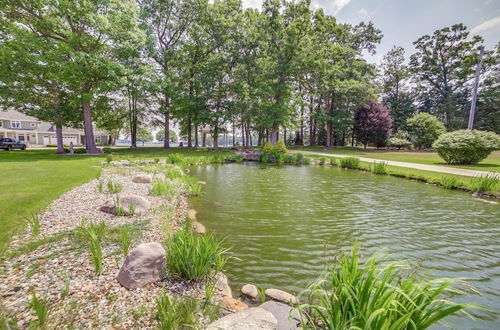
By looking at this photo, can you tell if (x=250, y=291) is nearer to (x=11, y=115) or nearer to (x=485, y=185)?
(x=485, y=185)

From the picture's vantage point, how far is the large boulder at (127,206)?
515 centimetres

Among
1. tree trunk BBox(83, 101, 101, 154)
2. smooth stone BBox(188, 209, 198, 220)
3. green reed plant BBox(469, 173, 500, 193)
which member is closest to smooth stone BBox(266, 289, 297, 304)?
smooth stone BBox(188, 209, 198, 220)

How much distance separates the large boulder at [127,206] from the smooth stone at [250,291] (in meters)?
3.50

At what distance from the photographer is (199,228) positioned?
16.7 ft

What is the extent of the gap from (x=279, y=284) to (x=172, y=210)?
→ 370 centimetres

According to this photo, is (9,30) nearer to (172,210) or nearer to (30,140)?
(172,210)

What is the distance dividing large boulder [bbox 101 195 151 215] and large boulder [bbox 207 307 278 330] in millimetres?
3996

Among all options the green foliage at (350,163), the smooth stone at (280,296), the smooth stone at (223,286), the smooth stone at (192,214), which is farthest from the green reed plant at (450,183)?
the smooth stone at (223,286)

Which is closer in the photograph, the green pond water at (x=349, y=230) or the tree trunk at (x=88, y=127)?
the green pond water at (x=349, y=230)

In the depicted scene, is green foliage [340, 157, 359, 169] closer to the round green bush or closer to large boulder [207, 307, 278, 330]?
the round green bush

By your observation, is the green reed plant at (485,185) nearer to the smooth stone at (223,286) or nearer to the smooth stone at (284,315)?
the smooth stone at (284,315)

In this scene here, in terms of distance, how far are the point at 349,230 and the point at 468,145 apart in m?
13.9

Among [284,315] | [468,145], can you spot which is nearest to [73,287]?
[284,315]

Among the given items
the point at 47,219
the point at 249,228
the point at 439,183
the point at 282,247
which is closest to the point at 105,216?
the point at 47,219
